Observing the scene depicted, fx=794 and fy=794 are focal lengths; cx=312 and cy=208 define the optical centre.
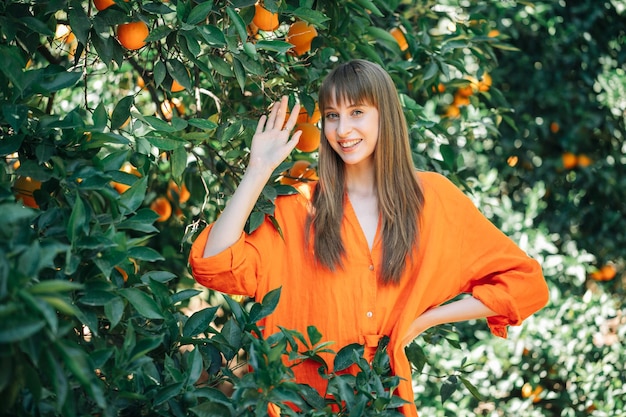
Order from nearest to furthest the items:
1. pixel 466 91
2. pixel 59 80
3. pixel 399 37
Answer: pixel 59 80, pixel 399 37, pixel 466 91

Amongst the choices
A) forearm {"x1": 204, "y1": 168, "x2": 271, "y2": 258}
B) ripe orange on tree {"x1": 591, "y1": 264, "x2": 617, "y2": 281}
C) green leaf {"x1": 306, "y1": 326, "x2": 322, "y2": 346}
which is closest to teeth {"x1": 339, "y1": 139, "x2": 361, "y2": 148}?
forearm {"x1": 204, "y1": 168, "x2": 271, "y2": 258}

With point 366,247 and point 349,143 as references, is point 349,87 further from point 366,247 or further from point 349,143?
point 366,247

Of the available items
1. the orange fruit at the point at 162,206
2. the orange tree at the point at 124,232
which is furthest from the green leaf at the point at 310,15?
the orange fruit at the point at 162,206

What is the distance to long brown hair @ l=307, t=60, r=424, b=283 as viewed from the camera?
1796mm

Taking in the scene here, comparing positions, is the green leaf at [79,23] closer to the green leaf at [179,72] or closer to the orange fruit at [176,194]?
the green leaf at [179,72]

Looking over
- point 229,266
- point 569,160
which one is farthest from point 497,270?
point 569,160

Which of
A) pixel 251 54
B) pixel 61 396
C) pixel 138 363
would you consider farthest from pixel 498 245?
pixel 61 396

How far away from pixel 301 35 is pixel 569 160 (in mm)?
2273

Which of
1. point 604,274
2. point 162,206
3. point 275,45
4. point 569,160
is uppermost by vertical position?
point 275,45

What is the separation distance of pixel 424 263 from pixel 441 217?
13 centimetres

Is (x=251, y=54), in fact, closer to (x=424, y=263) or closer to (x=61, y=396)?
(x=424, y=263)

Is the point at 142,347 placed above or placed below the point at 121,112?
below

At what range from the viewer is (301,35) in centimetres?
197

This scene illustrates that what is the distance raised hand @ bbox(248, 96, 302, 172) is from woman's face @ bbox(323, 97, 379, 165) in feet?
0.29
